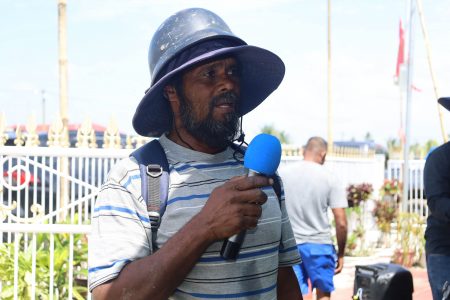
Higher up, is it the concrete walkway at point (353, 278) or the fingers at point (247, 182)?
the fingers at point (247, 182)

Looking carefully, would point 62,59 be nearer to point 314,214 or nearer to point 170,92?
point 314,214

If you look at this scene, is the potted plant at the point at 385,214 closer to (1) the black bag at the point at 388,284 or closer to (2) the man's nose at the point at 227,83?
(1) the black bag at the point at 388,284

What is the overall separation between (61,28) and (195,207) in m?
8.63

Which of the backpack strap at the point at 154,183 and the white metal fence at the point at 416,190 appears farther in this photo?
the white metal fence at the point at 416,190

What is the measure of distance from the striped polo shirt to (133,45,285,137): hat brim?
0.37 ft

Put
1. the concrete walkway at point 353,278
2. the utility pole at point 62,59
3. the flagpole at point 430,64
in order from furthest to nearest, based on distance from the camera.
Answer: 1. the flagpole at point 430,64
2. the utility pole at point 62,59
3. the concrete walkway at point 353,278

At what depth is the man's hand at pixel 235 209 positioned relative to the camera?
1820 mm

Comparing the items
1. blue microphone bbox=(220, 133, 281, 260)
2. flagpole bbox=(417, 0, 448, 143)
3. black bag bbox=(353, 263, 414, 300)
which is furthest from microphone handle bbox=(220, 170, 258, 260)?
flagpole bbox=(417, 0, 448, 143)

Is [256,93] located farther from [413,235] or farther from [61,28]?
[413,235]

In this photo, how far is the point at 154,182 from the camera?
196cm

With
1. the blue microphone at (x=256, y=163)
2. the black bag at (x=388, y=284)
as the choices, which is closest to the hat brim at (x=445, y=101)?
the black bag at (x=388, y=284)

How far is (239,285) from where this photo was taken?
2.04m

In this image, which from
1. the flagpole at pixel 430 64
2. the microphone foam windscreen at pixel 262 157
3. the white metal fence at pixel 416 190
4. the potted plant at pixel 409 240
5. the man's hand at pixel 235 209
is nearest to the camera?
the man's hand at pixel 235 209

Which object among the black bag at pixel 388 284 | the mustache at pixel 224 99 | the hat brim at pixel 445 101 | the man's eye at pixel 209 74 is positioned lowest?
the black bag at pixel 388 284
